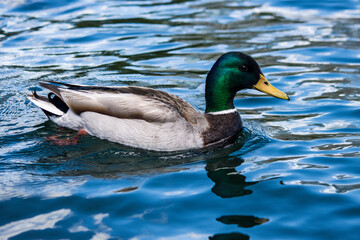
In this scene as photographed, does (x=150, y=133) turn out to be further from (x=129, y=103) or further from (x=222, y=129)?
(x=222, y=129)

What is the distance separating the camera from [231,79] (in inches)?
267

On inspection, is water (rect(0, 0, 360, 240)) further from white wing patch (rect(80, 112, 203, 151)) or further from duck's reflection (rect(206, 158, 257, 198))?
white wing patch (rect(80, 112, 203, 151))

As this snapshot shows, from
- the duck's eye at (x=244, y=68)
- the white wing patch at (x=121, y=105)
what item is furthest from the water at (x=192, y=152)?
the duck's eye at (x=244, y=68)

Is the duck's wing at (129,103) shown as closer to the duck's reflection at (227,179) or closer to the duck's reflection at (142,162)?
the duck's reflection at (142,162)

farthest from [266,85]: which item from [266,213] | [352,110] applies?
[266,213]

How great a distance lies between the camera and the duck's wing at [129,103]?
21.5 ft

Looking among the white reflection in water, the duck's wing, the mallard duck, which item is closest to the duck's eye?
the mallard duck

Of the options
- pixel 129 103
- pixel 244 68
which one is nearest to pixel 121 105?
pixel 129 103

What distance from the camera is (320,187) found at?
547 cm

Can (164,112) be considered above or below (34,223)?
above

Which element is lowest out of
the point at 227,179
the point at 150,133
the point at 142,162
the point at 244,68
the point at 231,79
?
the point at 227,179

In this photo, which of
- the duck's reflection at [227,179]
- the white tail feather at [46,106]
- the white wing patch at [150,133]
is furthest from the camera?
the white tail feather at [46,106]

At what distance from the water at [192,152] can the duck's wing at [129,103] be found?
42 cm

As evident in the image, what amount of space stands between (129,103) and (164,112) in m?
0.44
